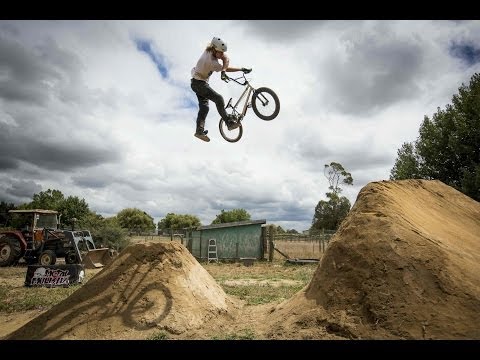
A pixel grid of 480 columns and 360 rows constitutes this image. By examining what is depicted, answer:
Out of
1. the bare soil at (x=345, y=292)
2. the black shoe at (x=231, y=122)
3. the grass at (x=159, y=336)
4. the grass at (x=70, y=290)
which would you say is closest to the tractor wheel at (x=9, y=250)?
the grass at (x=70, y=290)

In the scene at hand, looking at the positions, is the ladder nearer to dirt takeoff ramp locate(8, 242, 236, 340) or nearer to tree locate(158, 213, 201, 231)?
dirt takeoff ramp locate(8, 242, 236, 340)

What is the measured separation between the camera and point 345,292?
6777mm

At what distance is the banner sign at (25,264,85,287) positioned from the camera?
13297 millimetres

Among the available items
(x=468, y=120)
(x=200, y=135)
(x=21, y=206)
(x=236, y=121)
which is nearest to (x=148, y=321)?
(x=200, y=135)

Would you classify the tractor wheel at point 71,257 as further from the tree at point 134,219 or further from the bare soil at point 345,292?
the tree at point 134,219

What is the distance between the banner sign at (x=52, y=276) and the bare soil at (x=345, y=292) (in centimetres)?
356

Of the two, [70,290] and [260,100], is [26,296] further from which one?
[260,100]

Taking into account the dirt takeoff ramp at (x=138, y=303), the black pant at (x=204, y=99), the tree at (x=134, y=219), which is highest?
the tree at (x=134, y=219)

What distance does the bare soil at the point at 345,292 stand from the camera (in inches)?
235

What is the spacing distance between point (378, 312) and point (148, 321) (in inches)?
174

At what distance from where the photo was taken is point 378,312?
6133 millimetres
